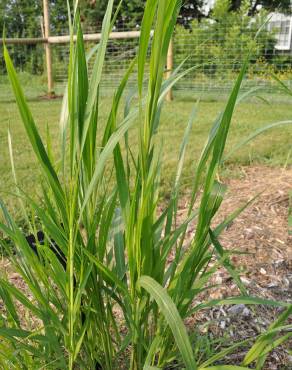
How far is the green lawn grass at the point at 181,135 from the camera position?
258 centimetres

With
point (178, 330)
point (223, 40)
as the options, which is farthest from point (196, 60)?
point (178, 330)

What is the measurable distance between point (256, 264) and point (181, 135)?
92.6 inches

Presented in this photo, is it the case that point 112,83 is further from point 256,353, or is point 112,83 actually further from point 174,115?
point 256,353

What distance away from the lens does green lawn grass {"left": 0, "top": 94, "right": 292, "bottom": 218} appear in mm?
2576

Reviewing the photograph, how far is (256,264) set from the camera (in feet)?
4.75

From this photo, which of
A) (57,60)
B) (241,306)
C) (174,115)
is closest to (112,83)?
(57,60)

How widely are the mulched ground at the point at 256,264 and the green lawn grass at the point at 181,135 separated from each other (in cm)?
22

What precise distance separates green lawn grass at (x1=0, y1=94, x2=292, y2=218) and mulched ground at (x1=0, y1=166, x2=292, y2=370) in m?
0.22

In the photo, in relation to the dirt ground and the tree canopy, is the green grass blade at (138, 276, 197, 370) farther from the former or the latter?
the tree canopy

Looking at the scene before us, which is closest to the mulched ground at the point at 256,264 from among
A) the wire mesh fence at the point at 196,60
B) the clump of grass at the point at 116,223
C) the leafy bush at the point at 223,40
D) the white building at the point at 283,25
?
the clump of grass at the point at 116,223

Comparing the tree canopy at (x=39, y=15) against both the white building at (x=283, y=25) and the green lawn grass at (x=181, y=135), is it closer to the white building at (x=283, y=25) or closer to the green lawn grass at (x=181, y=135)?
the white building at (x=283, y=25)

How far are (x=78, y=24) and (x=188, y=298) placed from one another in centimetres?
44

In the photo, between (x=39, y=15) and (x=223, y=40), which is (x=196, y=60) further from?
(x=39, y=15)

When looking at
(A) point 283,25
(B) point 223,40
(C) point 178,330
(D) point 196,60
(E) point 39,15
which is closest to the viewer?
(C) point 178,330
